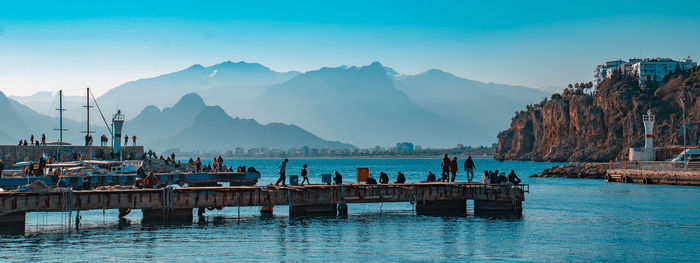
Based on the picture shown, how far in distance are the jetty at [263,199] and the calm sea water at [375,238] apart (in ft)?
3.94

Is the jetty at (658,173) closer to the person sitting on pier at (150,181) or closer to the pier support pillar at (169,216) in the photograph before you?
the pier support pillar at (169,216)

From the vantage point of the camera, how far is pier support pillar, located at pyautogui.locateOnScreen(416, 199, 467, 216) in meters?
48.6

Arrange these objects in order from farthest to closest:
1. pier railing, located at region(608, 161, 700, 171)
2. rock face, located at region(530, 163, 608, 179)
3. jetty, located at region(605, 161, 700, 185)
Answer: rock face, located at region(530, 163, 608, 179) → pier railing, located at region(608, 161, 700, 171) → jetty, located at region(605, 161, 700, 185)

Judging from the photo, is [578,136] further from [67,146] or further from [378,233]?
[378,233]

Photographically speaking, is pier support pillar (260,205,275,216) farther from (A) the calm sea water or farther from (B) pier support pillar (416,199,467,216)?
(B) pier support pillar (416,199,467,216)

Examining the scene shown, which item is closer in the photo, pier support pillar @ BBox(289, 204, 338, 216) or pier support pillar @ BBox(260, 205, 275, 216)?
pier support pillar @ BBox(289, 204, 338, 216)

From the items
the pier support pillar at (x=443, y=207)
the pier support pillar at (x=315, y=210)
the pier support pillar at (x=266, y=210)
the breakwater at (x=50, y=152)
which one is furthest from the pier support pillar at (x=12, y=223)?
the breakwater at (x=50, y=152)

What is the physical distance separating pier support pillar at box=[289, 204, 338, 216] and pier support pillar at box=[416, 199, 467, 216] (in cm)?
632

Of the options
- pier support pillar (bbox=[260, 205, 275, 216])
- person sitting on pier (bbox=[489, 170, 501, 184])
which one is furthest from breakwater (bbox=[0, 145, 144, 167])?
person sitting on pier (bbox=[489, 170, 501, 184])

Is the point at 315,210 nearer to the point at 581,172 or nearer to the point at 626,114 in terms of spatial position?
the point at 581,172

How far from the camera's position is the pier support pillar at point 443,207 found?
4856 centimetres

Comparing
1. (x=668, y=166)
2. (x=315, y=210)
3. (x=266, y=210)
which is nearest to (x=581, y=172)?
(x=668, y=166)

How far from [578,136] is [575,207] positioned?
148 m

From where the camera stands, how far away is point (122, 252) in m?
32.5
